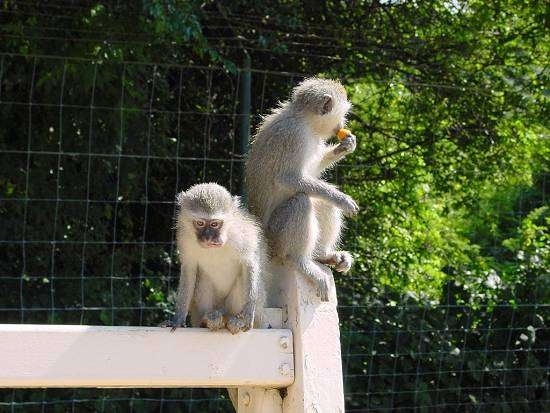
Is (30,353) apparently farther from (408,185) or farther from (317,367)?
(408,185)

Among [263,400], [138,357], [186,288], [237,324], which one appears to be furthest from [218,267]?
[138,357]

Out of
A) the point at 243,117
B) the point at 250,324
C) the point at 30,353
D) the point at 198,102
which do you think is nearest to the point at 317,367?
the point at 250,324

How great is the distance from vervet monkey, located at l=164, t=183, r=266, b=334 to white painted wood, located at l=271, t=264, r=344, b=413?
46 cm

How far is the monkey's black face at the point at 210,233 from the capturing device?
3.81 m

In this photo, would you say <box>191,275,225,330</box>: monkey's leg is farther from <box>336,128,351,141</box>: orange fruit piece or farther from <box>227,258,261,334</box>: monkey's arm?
<box>336,128,351,141</box>: orange fruit piece

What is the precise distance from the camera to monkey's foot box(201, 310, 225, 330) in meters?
3.34

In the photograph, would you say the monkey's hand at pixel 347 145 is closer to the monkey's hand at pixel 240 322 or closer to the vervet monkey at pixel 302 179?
the vervet monkey at pixel 302 179

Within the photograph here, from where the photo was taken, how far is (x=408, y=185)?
8352 millimetres

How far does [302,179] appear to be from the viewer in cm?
447

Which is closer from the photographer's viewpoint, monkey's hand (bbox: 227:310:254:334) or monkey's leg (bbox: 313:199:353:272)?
monkey's hand (bbox: 227:310:254:334)

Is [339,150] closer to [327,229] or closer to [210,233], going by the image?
[327,229]

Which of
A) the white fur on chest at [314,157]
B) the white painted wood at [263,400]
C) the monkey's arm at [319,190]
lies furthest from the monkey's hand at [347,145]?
the white painted wood at [263,400]

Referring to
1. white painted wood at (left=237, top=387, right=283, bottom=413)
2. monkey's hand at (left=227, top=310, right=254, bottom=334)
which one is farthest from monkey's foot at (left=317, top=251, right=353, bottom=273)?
white painted wood at (left=237, top=387, right=283, bottom=413)

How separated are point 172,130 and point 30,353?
505 centimetres
